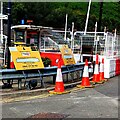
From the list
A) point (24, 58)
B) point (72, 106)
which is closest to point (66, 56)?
point (24, 58)

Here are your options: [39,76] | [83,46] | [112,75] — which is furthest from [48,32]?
[39,76]

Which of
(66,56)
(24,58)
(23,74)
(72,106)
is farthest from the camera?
(66,56)

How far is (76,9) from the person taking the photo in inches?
2500

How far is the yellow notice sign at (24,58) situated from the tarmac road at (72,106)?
4.85ft

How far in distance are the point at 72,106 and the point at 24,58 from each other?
300cm

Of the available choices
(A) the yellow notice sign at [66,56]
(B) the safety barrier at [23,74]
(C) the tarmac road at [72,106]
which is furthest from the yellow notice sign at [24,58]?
(A) the yellow notice sign at [66,56]

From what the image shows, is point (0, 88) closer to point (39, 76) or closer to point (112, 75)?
point (39, 76)

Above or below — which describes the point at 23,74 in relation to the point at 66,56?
below

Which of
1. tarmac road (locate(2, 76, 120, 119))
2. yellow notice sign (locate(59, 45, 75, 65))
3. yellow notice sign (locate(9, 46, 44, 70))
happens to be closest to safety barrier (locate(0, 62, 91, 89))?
yellow notice sign (locate(9, 46, 44, 70))

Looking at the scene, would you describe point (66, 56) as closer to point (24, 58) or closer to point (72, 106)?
point (24, 58)

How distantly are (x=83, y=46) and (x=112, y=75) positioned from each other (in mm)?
4208

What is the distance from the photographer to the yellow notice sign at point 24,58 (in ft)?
35.4

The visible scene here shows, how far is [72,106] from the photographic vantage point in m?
8.80

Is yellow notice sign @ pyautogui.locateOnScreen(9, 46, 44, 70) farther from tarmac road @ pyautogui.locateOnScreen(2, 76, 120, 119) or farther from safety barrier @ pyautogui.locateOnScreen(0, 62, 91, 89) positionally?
tarmac road @ pyautogui.locateOnScreen(2, 76, 120, 119)
